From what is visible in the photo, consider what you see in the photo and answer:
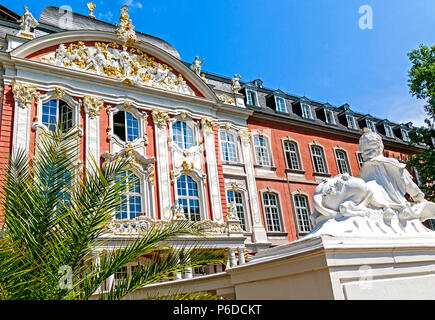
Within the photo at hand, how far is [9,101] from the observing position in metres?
17.1

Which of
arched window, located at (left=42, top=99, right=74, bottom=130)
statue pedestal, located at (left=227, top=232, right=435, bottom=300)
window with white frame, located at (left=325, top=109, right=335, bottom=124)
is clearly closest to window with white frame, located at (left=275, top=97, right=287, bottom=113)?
window with white frame, located at (left=325, top=109, right=335, bottom=124)

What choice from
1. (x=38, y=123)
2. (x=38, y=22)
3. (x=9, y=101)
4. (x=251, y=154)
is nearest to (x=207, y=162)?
(x=251, y=154)

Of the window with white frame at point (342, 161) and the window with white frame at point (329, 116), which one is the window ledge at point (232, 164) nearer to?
the window with white frame at point (342, 161)

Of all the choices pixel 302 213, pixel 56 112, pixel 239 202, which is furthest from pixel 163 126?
pixel 302 213

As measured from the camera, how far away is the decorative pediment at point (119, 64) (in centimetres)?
1888

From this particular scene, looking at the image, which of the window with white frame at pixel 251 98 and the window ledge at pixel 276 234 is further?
the window with white frame at pixel 251 98

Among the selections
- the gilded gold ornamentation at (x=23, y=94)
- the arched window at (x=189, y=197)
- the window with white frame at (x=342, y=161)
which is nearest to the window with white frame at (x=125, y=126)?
the arched window at (x=189, y=197)

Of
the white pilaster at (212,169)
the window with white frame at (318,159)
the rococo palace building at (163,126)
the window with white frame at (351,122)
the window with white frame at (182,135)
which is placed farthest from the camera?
the window with white frame at (351,122)

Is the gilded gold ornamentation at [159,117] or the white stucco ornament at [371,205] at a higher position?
the gilded gold ornamentation at [159,117]

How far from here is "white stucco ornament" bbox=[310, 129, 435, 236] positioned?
4668 mm

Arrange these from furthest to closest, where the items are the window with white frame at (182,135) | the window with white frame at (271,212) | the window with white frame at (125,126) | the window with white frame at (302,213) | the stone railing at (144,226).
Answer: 1. the window with white frame at (302,213)
2. the window with white frame at (271,212)
3. the window with white frame at (182,135)
4. the window with white frame at (125,126)
5. the stone railing at (144,226)

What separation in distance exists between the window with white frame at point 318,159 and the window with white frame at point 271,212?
4.83m

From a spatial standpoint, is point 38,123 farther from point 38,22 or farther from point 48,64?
point 38,22

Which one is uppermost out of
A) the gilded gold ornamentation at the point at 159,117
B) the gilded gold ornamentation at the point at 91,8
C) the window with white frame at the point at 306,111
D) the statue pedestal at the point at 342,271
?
the gilded gold ornamentation at the point at 91,8
